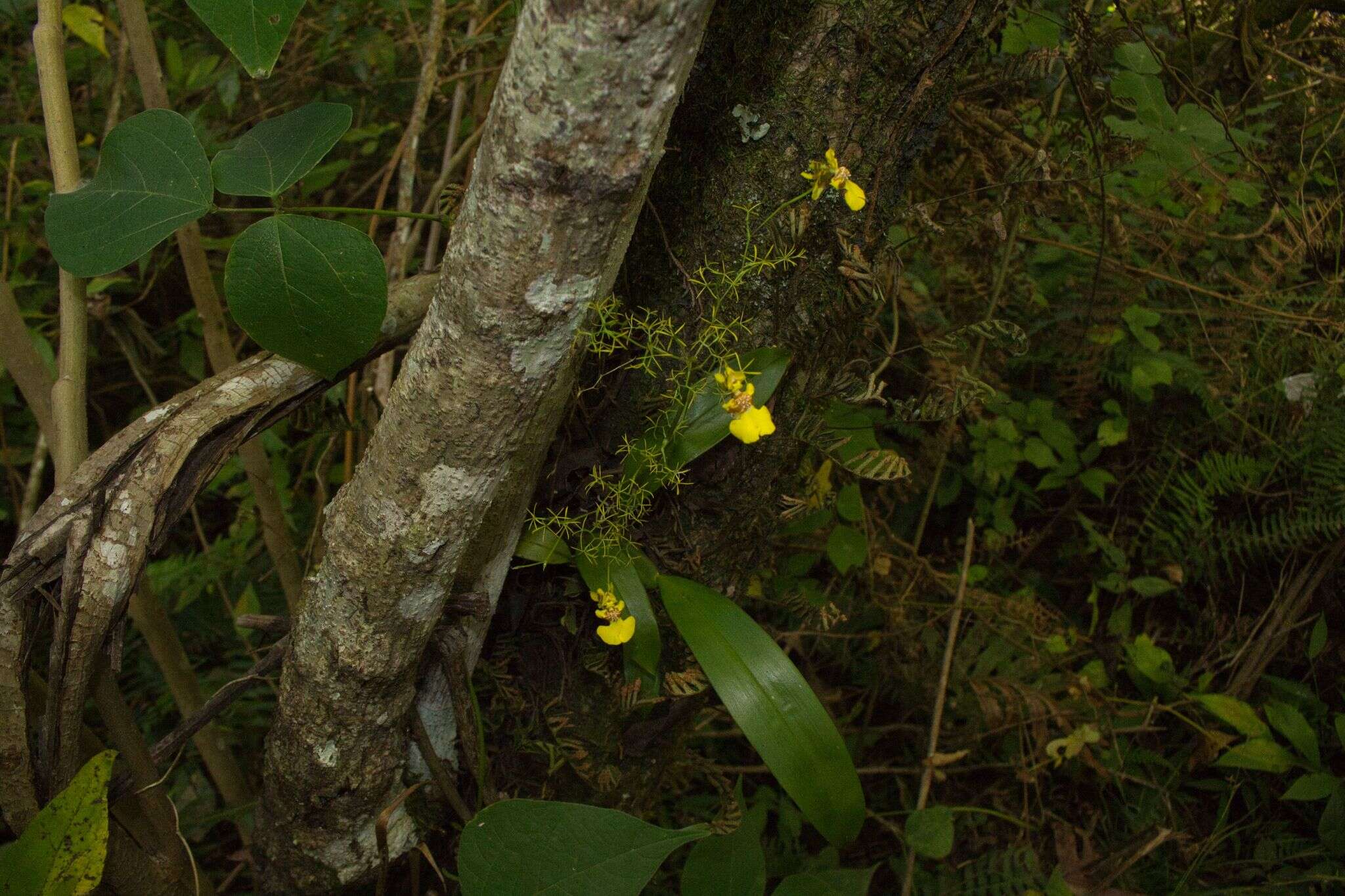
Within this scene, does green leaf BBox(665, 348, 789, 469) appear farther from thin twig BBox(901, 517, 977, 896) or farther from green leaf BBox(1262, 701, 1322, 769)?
green leaf BBox(1262, 701, 1322, 769)

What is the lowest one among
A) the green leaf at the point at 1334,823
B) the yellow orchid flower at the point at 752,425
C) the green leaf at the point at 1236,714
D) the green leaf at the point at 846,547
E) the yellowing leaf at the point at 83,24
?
the green leaf at the point at 1334,823

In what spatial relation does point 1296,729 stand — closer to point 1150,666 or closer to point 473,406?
point 1150,666

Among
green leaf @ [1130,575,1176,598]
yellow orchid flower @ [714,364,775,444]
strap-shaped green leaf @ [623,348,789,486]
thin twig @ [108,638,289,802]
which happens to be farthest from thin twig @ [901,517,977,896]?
thin twig @ [108,638,289,802]

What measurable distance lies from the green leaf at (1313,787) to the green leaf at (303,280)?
1542 millimetres

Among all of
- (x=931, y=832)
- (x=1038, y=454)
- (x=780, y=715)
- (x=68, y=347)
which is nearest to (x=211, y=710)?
(x=68, y=347)

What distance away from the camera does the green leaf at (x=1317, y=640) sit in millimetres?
1492

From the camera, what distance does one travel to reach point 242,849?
4.75 ft

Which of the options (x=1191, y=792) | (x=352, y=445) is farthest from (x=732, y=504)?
(x=1191, y=792)

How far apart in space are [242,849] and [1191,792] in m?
1.67

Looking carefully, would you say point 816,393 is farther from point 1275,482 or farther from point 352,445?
point 1275,482

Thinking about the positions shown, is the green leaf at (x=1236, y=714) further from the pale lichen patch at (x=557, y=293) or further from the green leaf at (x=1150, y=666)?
the pale lichen patch at (x=557, y=293)

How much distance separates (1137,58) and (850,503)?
Result: 0.75 metres

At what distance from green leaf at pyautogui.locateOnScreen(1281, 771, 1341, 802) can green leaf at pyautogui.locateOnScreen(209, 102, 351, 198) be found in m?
1.64

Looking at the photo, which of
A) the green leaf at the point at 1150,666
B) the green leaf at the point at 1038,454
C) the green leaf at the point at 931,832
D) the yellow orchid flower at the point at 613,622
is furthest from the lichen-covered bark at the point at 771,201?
the green leaf at the point at 1150,666
